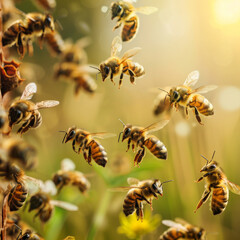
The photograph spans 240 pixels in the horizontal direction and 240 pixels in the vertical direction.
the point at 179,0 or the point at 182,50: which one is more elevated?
the point at 179,0

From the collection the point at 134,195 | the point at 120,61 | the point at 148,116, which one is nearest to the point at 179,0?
the point at 148,116

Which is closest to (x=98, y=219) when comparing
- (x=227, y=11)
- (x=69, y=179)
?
(x=69, y=179)

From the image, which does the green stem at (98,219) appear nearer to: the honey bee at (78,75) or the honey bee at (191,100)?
the honey bee at (78,75)

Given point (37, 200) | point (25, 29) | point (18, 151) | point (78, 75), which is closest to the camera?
point (18, 151)

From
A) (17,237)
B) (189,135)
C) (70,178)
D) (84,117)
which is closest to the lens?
(17,237)

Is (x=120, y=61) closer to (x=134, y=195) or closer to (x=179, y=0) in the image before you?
(x=134, y=195)

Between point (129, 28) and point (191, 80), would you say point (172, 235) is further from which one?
point (129, 28)
